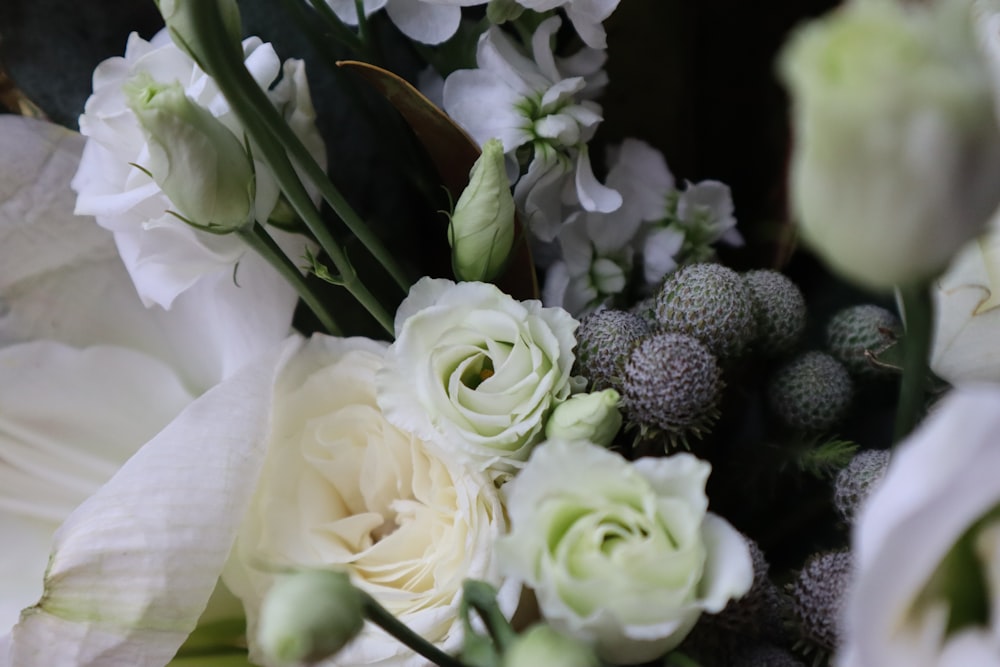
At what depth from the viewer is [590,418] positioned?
32 cm

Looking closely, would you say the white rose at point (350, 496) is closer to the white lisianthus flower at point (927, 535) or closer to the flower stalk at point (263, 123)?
the flower stalk at point (263, 123)

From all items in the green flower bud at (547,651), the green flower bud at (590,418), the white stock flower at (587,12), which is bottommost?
the green flower bud at (590,418)

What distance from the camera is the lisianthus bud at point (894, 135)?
6.5 inches

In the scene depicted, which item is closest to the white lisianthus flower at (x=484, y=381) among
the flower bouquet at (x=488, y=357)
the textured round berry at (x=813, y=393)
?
the flower bouquet at (x=488, y=357)

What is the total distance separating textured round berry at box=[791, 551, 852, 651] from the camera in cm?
31

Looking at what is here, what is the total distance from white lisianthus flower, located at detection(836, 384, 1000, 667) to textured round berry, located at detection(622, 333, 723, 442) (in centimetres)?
13

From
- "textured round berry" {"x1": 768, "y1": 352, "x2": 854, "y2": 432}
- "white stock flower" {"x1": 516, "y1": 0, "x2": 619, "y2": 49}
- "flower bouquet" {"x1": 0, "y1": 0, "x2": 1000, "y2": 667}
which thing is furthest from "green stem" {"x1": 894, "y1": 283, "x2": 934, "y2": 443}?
"white stock flower" {"x1": 516, "y1": 0, "x2": 619, "y2": 49}

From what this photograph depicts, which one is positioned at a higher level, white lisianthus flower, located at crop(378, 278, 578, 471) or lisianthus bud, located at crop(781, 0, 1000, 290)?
lisianthus bud, located at crop(781, 0, 1000, 290)

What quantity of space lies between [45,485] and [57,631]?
0.12 m

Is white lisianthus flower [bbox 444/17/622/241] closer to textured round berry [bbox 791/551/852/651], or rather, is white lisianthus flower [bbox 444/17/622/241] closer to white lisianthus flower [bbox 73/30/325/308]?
white lisianthus flower [bbox 73/30/325/308]

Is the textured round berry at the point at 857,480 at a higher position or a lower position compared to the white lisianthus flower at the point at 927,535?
lower

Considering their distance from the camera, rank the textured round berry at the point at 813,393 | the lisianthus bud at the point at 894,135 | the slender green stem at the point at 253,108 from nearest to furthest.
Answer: the lisianthus bud at the point at 894,135 < the slender green stem at the point at 253,108 < the textured round berry at the point at 813,393

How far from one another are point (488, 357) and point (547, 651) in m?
0.16

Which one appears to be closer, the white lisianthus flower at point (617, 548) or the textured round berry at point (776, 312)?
the white lisianthus flower at point (617, 548)
